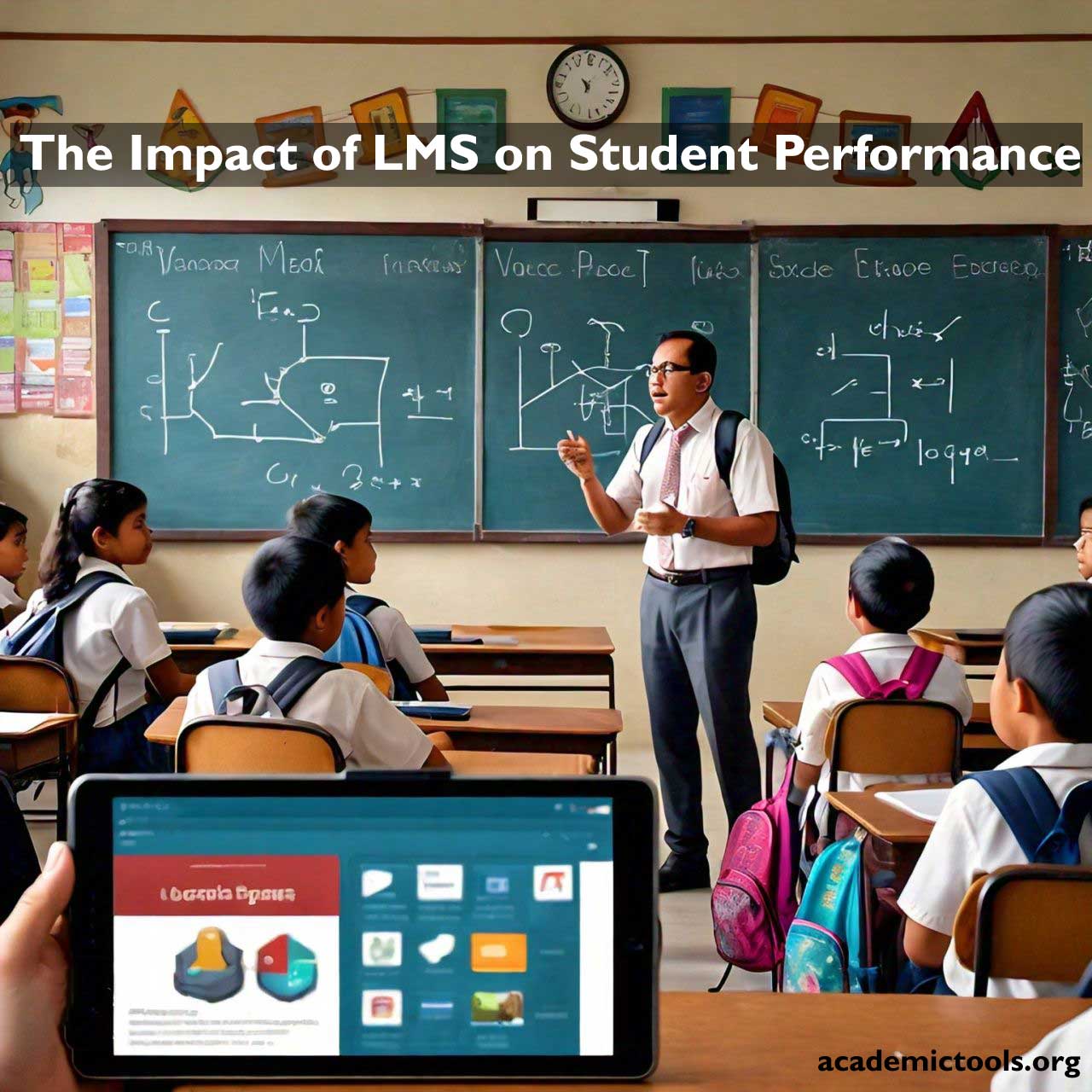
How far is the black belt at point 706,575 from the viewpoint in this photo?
137 inches

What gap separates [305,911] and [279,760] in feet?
4.16

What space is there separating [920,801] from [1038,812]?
0.56 metres

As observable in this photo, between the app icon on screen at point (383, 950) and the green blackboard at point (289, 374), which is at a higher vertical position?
the green blackboard at point (289, 374)

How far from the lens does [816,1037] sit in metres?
0.84

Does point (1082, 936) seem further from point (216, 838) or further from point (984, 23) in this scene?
point (984, 23)

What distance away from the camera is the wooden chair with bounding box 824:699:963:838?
8.01ft

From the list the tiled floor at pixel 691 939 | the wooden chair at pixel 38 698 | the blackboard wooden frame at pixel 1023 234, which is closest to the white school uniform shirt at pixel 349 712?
the tiled floor at pixel 691 939

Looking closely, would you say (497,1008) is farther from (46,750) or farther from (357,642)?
(46,750)

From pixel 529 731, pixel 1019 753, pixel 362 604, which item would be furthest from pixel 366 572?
pixel 1019 753

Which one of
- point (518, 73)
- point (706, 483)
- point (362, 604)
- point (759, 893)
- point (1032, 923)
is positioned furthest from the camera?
point (518, 73)

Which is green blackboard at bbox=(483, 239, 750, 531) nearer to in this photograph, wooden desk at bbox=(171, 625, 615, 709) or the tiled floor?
wooden desk at bbox=(171, 625, 615, 709)

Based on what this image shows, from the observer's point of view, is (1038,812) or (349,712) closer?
(1038,812)

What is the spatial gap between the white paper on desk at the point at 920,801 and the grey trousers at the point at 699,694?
1.34 meters

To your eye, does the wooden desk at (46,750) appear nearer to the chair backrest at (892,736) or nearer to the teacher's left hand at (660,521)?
the teacher's left hand at (660,521)
